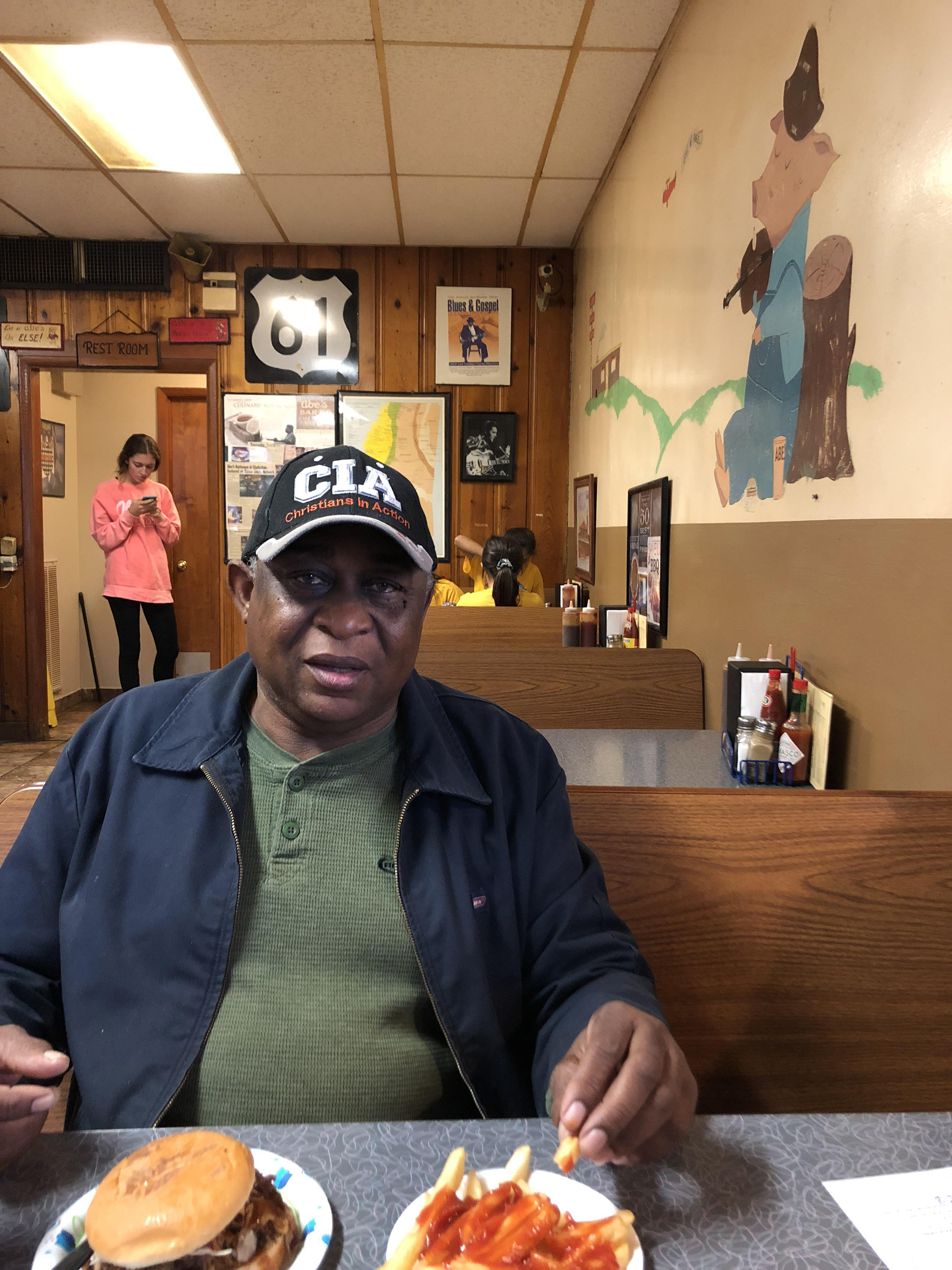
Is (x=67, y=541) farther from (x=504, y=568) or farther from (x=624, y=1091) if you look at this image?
(x=624, y=1091)

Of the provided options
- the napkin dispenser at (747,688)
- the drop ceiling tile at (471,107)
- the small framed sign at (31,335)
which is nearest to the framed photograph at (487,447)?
the drop ceiling tile at (471,107)

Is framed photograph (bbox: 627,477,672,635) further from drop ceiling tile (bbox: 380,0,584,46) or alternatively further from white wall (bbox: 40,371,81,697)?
white wall (bbox: 40,371,81,697)

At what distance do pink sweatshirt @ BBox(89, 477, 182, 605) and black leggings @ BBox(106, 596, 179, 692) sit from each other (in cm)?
7

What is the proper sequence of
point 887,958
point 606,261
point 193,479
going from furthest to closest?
point 193,479 < point 606,261 < point 887,958

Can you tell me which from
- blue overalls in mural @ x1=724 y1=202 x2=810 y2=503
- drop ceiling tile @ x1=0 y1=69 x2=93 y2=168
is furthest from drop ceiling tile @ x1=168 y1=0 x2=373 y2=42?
blue overalls in mural @ x1=724 y1=202 x2=810 y2=503

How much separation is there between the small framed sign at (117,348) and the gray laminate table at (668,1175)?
5129 millimetres

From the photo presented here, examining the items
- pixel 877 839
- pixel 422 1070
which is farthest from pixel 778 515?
pixel 422 1070

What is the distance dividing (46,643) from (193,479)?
5.70 feet

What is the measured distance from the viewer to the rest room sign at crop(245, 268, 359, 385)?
5066 mm

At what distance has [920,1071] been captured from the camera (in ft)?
3.67

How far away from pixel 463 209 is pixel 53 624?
3890mm

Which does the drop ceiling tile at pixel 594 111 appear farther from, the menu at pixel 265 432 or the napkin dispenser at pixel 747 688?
the napkin dispenser at pixel 747 688

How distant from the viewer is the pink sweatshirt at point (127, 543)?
209 inches

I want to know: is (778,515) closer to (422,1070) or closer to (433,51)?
(422,1070)
